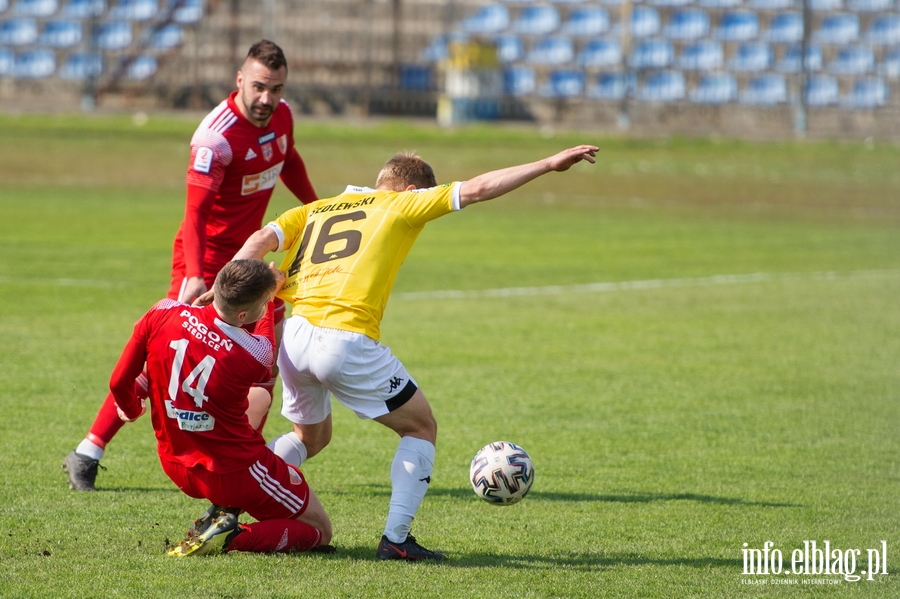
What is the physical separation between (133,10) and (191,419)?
3684 centimetres

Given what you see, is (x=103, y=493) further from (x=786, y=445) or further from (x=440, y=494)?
(x=786, y=445)

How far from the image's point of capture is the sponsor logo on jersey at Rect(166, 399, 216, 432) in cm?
488

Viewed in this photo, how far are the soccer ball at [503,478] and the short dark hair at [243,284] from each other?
1.44 m

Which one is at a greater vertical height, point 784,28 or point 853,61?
point 784,28

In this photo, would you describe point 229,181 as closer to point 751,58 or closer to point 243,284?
point 243,284

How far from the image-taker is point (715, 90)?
3672 centimetres

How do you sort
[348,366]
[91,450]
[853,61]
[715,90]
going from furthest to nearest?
[853,61], [715,90], [91,450], [348,366]

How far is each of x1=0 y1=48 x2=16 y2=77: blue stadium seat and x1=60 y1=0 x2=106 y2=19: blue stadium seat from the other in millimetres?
2298

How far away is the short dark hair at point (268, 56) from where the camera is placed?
6465 millimetres

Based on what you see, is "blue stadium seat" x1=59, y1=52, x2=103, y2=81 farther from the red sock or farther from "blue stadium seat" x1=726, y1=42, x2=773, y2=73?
the red sock

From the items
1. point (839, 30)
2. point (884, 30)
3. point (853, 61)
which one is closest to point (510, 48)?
point (839, 30)

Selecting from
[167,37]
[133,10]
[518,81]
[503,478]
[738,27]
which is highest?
[133,10]

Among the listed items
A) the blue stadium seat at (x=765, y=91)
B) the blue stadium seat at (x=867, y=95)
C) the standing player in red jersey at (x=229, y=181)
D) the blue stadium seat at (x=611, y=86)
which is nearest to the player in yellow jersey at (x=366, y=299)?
the standing player in red jersey at (x=229, y=181)

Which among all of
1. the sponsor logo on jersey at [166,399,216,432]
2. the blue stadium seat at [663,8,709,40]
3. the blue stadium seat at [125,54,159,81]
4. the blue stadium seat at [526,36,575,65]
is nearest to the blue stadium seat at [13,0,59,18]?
the blue stadium seat at [125,54,159,81]
